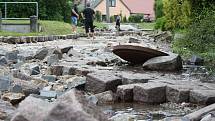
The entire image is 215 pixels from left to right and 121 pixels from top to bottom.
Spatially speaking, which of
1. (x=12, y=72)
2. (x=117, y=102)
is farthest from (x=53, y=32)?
(x=117, y=102)

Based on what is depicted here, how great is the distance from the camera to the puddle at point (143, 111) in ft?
23.5

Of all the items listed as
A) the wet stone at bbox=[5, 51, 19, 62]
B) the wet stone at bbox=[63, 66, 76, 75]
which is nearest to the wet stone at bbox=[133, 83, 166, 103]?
the wet stone at bbox=[63, 66, 76, 75]

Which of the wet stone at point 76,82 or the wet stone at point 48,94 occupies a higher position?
the wet stone at point 48,94

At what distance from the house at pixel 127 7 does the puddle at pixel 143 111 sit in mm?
81015

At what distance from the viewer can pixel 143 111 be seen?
25.0 ft

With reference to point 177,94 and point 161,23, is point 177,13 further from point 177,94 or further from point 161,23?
point 177,94

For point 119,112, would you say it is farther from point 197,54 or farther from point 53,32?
point 53,32

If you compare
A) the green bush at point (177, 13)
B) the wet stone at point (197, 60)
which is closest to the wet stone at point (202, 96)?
the wet stone at point (197, 60)

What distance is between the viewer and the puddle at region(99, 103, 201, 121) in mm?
7164

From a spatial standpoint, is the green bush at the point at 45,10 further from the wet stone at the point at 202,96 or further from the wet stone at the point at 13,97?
the wet stone at the point at 202,96

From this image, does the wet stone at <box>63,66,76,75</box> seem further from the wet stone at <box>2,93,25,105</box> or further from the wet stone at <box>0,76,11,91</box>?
the wet stone at <box>2,93,25,105</box>

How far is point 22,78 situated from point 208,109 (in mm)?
4621

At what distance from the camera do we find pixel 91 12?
23.8 m

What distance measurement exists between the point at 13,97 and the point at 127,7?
271 ft
